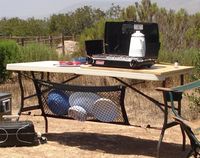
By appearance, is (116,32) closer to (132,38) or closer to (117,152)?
(132,38)

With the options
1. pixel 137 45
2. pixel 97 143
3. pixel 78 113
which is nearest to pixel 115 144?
pixel 97 143

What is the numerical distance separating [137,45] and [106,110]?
0.78 meters

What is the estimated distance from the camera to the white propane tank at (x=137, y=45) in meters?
6.46

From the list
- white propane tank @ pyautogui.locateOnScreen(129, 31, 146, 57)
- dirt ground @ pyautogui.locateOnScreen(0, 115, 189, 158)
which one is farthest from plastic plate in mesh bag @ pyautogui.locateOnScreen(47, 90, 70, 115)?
white propane tank @ pyautogui.locateOnScreen(129, 31, 146, 57)

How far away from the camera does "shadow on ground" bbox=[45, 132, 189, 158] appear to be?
6.75 m

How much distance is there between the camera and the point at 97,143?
23.8 ft

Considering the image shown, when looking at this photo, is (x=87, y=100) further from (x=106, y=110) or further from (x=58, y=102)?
(x=58, y=102)

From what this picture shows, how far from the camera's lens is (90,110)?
21.7 ft

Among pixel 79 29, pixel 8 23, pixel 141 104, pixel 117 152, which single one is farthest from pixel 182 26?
pixel 8 23

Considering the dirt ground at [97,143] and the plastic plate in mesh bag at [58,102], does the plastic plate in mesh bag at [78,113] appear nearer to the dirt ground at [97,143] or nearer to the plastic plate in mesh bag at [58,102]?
the plastic plate in mesh bag at [58,102]

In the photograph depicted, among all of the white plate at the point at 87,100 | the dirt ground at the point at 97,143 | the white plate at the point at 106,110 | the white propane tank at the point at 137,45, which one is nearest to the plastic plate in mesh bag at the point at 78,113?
the white plate at the point at 87,100

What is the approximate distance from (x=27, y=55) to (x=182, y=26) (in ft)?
20.6

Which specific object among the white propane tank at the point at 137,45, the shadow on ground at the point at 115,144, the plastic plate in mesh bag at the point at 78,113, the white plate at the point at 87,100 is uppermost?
the white propane tank at the point at 137,45

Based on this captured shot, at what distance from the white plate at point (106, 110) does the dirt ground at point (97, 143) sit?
28cm
